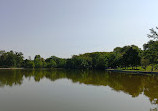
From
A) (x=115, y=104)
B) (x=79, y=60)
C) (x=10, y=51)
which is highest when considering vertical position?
(x=10, y=51)

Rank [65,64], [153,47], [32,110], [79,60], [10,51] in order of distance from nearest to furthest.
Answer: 1. [32,110]
2. [153,47]
3. [79,60]
4. [65,64]
5. [10,51]

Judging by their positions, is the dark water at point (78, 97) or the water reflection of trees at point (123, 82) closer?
the dark water at point (78, 97)

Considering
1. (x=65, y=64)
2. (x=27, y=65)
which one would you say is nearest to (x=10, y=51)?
(x=27, y=65)

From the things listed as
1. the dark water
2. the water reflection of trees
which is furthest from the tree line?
the dark water

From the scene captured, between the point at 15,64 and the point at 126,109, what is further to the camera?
the point at 15,64

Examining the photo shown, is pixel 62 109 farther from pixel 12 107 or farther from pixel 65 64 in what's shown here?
pixel 65 64

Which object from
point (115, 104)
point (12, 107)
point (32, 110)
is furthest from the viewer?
point (115, 104)

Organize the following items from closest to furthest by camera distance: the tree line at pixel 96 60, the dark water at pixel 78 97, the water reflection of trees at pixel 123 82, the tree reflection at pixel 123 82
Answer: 1. the dark water at pixel 78 97
2. the tree reflection at pixel 123 82
3. the water reflection of trees at pixel 123 82
4. the tree line at pixel 96 60

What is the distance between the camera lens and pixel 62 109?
776 centimetres

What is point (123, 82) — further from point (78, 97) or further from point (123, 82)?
point (78, 97)

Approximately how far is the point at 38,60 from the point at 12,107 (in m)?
83.7

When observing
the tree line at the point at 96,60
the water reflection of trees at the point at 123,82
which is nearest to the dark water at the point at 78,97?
the water reflection of trees at the point at 123,82

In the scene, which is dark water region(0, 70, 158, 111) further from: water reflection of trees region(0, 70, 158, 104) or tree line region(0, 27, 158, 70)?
tree line region(0, 27, 158, 70)

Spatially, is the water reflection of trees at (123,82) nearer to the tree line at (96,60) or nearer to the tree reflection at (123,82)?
the tree reflection at (123,82)
